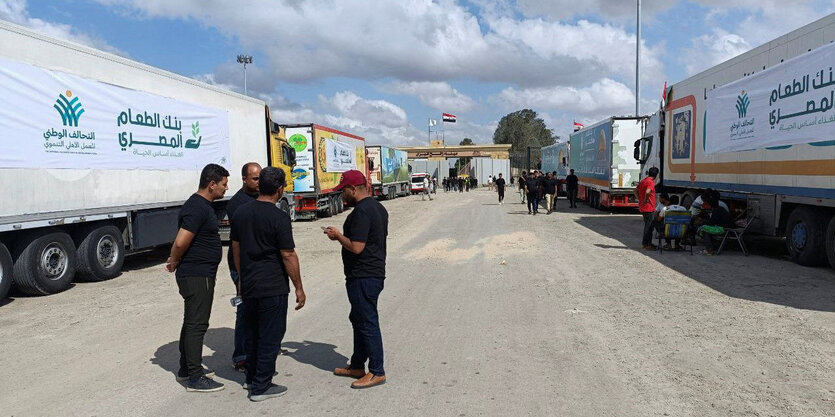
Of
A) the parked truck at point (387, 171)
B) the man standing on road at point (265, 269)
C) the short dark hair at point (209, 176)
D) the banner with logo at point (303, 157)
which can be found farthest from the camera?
the parked truck at point (387, 171)

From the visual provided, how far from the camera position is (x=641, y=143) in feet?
62.5

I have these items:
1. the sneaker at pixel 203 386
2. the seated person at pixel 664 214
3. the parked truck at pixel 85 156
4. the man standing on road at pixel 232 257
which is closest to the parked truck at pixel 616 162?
the seated person at pixel 664 214

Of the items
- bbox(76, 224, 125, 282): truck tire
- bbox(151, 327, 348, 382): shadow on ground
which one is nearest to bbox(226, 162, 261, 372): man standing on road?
bbox(151, 327, 348, 382): shadow on ground

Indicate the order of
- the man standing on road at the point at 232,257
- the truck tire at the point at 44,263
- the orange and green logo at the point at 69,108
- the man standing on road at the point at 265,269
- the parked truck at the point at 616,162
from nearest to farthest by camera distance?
the man standing on road at the point at 265,269 < the man standing on road at the point at 232,257 < the truck tire at the point at 44,263 < the orange and green logo at the point at 69,108 < the parked truck at the point at 616,162

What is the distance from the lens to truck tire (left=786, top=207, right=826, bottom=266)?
386 inches

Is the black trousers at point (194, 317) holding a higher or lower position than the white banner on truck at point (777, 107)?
lower

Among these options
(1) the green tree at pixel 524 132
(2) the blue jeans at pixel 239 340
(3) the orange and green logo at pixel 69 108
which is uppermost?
(1) the green tree at pixel 524 132

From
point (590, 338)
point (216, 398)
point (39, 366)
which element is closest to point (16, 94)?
point (39, 366)

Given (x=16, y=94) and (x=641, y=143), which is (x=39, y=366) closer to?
(x=16, y=94)

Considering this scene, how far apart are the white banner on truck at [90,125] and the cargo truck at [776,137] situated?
449 inches

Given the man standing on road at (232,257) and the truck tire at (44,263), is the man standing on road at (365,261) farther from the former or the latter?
the truck tire at (44,263)

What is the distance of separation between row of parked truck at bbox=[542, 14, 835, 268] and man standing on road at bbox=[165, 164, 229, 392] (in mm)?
8963

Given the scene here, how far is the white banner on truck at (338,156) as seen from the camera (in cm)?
2513

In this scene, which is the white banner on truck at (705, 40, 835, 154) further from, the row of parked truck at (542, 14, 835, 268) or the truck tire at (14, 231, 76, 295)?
the truck tire at (14, 231, 76, 295)
